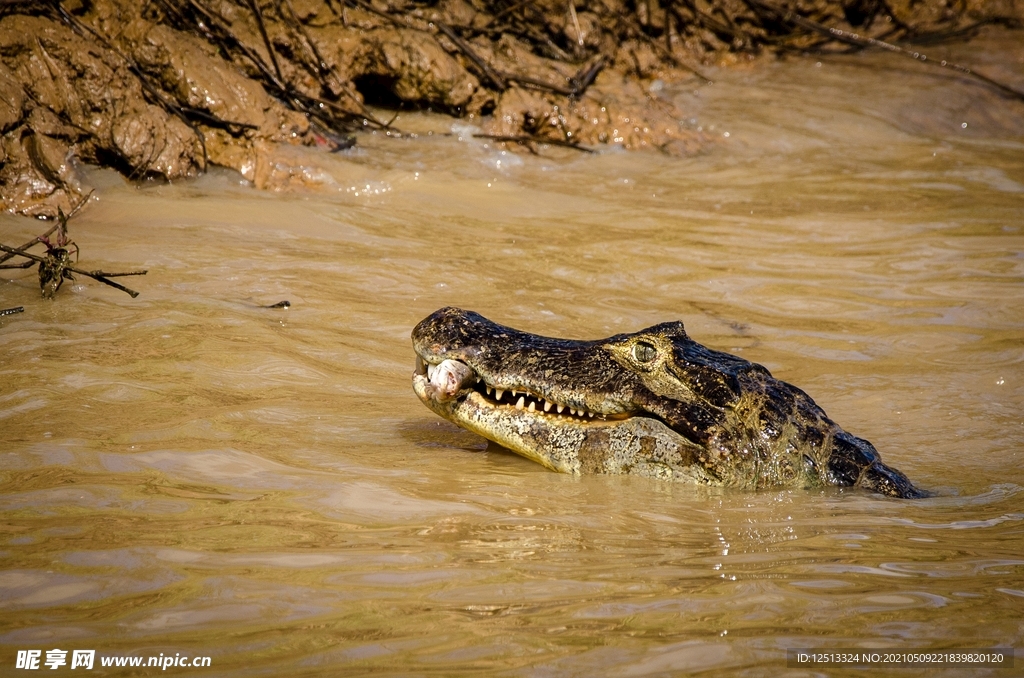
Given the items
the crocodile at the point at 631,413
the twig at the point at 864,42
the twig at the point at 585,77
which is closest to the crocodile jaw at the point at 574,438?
the crocodile at the point at 631,413

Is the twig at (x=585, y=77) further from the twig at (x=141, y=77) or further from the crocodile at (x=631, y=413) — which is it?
the crocodile at (x=631, y=413)

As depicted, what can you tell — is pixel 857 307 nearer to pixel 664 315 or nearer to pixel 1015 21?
pixel 664 315

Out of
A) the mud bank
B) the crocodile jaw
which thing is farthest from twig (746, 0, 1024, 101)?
the crocodile jaw

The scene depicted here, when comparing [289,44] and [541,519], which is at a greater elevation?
[289,44]

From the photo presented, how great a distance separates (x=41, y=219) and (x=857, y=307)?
193 inches

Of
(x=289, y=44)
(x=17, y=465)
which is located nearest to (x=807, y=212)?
(x=289, y=44)

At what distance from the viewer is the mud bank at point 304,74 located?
20.1ft

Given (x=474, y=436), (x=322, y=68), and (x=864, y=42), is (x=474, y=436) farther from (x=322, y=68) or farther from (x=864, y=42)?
(x=864, y=42)

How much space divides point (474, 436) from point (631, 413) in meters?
0.71

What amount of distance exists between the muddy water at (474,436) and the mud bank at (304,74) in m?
0.34

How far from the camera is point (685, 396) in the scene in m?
3.45

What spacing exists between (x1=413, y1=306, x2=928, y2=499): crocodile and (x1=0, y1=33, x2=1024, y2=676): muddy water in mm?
131

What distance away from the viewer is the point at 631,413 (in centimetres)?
344

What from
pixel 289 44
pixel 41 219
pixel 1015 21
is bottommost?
pixel 41 219
